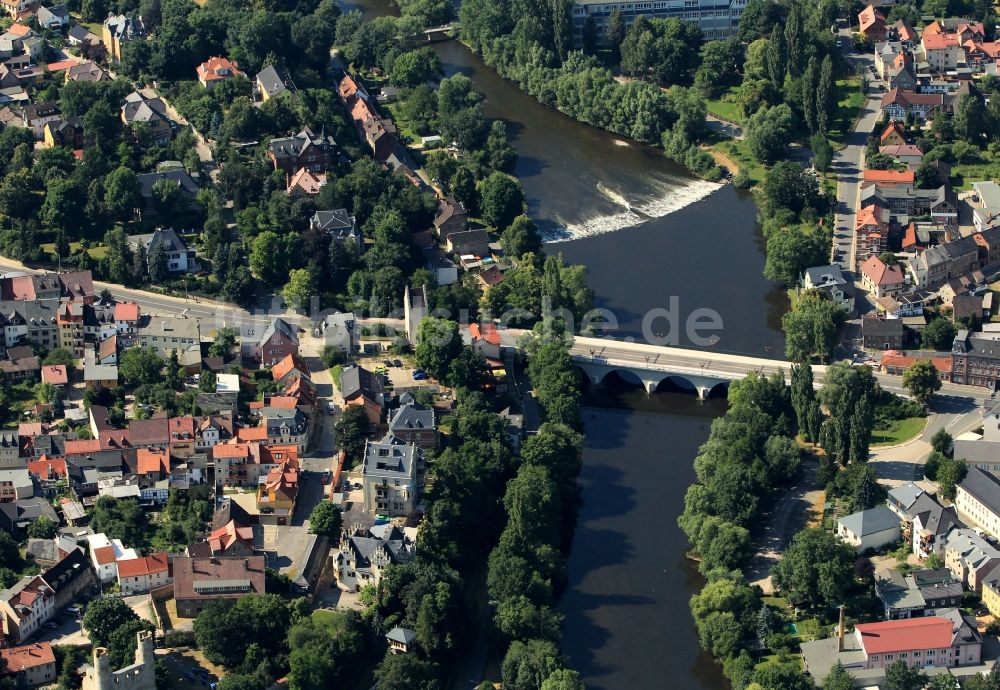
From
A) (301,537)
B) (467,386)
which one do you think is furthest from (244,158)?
(301,537)

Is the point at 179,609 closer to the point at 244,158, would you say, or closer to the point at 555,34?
the point at 244,158

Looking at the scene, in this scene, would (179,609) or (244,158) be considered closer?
(179,609)

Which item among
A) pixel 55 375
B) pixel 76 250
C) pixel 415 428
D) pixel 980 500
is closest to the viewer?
pixel 980 500

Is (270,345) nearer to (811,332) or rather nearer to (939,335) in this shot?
(811,332)

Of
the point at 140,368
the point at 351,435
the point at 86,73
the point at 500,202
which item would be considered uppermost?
the point at 86,73

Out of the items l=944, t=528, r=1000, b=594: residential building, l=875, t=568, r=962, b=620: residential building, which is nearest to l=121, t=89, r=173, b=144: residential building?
l=875, t=568, r=962, b=620: residential building

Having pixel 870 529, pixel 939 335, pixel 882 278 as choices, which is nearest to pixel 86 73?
pixel 882 278

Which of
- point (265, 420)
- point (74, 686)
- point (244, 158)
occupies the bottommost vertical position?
point (74, 686)
